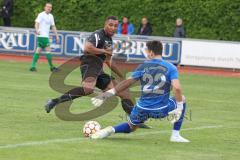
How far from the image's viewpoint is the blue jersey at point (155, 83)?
1086cm

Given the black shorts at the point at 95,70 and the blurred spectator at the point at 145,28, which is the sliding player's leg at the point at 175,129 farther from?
the blurred spectator at the point at 145,28

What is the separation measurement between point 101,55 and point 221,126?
252cm

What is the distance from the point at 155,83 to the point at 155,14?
22.6m

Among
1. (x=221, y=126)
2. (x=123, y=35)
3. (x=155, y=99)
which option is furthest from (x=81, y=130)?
(x=123, y=35)

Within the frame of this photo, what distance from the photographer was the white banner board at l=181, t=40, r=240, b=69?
27609 mm

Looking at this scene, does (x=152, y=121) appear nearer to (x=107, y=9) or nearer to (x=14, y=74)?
(x=14, y=74)

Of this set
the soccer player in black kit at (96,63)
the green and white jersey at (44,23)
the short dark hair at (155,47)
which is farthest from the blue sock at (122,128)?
the green and white jersey at (44,23)

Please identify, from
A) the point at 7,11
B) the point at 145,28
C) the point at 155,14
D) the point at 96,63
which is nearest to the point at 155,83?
the point at 96,63

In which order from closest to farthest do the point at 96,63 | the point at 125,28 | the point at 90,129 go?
the point at 90,129 → the point at 96,63 → the point at 125,28

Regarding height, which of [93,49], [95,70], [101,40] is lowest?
[95,70]

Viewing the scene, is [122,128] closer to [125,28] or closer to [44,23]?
[44,23]

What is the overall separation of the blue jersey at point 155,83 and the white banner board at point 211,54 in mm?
16961

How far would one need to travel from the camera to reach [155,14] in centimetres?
3328

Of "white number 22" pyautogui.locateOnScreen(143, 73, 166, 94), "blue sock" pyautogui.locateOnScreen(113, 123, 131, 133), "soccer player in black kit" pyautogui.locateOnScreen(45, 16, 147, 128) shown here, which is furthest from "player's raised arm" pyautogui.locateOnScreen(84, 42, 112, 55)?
"blue sock" pyautogui.locateOnScreen(113, 123, 131, 133)
